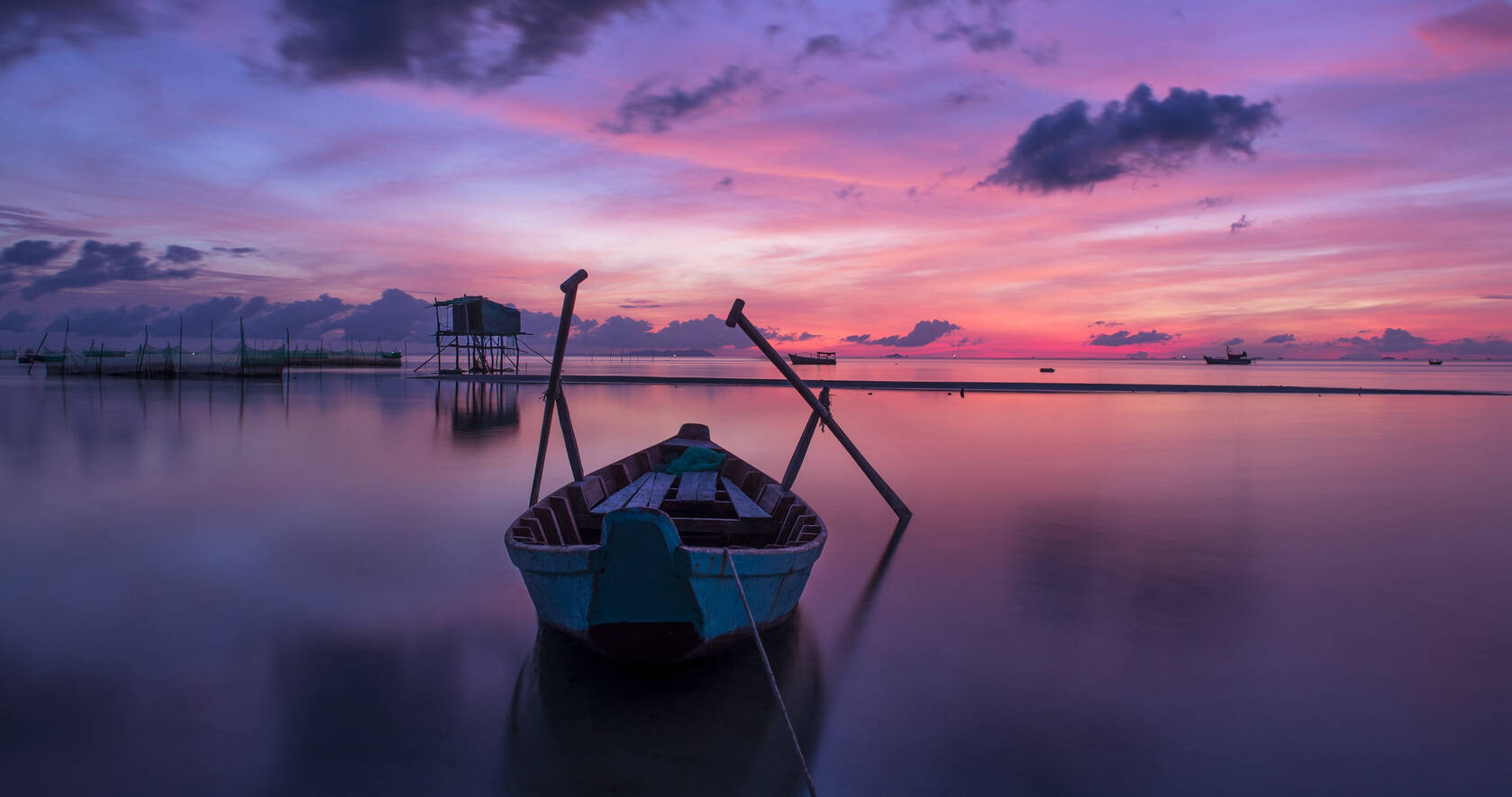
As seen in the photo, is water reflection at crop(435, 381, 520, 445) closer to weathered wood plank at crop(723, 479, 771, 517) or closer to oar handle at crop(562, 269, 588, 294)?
oar handle at crop(562, 269, 588, 294)

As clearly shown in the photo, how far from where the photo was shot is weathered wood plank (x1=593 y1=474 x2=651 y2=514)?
27.5ft

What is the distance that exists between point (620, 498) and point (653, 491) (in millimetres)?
647

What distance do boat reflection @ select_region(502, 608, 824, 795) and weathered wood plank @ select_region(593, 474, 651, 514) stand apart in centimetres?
191

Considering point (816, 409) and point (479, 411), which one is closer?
point (816, 409)

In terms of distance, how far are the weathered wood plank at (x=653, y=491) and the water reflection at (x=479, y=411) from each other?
45.0 ft

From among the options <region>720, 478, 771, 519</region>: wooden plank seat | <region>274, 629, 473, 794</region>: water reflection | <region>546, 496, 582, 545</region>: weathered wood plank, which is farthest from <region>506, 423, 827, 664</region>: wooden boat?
<region>720, 478, 771, 519</region>: wooden plank seat

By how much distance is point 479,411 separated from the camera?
34344 millimetres

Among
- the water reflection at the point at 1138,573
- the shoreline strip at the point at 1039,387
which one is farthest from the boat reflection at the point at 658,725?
the shoreline strip at the point at 1039,387

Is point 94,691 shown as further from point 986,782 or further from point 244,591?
point 986,782

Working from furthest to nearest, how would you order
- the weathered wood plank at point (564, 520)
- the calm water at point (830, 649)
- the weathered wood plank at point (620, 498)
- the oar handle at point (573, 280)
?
the oar handle at point (573, 280) → the weathered wood plank at point (620, 498) → the weathered wood plank at point (564, 520) → the calm water at point (830, 649)

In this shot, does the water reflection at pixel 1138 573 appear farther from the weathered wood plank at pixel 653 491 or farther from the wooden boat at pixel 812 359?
the wooden boat at pixel 812 359

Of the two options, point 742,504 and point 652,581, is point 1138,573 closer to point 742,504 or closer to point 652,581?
point 742,504

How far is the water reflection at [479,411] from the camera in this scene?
2523 cm

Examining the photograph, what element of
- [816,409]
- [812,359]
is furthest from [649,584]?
[812,359]
